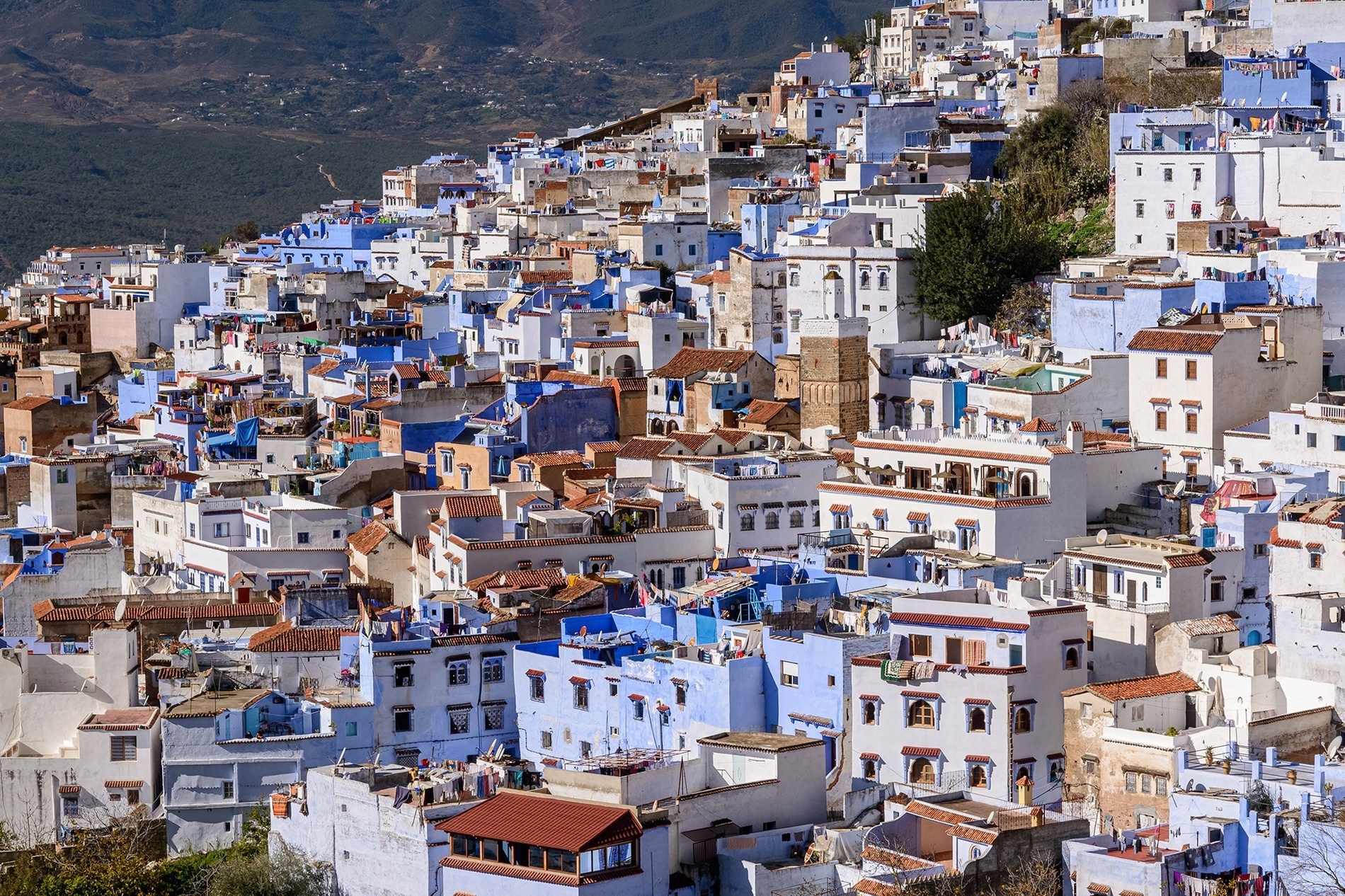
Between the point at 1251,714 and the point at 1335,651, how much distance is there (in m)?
1.08

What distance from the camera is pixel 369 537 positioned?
36781mm

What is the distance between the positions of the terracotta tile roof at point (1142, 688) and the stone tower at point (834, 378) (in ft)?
41.7

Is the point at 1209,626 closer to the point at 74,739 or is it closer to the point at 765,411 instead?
the point at 765,411

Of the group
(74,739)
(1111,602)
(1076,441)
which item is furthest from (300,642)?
(1076,441)

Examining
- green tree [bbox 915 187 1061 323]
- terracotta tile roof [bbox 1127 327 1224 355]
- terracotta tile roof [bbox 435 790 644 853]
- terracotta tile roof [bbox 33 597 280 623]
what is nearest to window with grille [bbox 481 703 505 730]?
terracotta tile roof [bbox 435 790 644 853]

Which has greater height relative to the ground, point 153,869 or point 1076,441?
point 1076,441

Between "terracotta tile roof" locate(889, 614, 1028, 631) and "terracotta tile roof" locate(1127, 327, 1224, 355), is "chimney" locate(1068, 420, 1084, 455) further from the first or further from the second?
"terracotta tile roof" locate(889, 614, 1028, 631)

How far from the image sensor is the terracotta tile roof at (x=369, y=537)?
119 ft

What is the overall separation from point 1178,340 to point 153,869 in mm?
15960

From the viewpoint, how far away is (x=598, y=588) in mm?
31625

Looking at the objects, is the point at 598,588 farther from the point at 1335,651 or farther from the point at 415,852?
the point at 1335,651

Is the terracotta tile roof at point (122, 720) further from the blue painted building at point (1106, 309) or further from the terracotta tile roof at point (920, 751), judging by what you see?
the blue painted building at point (1106, 309)

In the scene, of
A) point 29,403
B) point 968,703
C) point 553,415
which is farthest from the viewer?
point 29,403

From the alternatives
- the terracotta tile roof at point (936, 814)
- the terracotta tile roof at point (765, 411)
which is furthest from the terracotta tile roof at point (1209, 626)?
the terracotta tile roof at point (765, 411)
